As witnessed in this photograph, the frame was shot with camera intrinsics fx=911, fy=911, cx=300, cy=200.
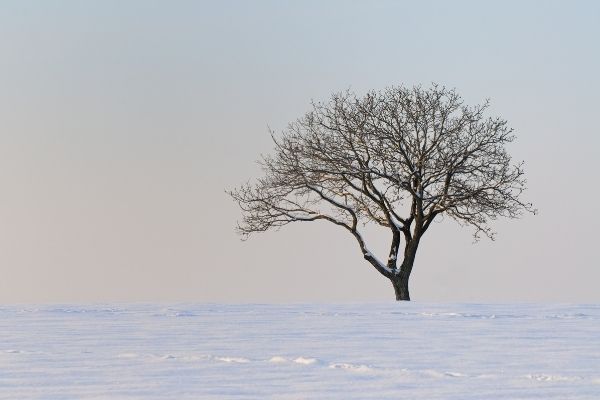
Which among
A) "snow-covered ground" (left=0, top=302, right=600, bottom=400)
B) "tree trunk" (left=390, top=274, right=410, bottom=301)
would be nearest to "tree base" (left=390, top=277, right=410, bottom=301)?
"tree trunk" (left=390, top=274, right=410, bottom=301)

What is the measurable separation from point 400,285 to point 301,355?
20404 mm

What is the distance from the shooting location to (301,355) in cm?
800

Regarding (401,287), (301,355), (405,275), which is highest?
(405,275)

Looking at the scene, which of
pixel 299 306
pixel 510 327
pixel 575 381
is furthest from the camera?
pixel 299 306

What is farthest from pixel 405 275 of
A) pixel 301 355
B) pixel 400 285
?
pixel 301 355

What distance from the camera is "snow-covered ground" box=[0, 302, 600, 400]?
609 centimetres

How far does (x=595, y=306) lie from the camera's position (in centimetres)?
1572

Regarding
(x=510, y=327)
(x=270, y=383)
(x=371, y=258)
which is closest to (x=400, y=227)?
(x=371, y=258)

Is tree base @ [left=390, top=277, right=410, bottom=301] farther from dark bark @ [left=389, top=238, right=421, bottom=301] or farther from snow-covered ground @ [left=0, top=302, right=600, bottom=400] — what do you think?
snow-covered ground @ [left=0, top=302, right=600, bottom=400]

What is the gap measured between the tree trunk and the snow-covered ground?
1411cm

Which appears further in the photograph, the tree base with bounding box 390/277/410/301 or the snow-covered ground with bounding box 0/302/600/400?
the tree base with bounding box 390/277/410/301

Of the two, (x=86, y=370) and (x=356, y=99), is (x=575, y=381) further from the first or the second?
(x=356, y=99)

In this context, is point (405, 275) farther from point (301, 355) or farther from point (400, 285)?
point (301, 355)

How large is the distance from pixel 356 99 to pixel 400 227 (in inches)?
167
